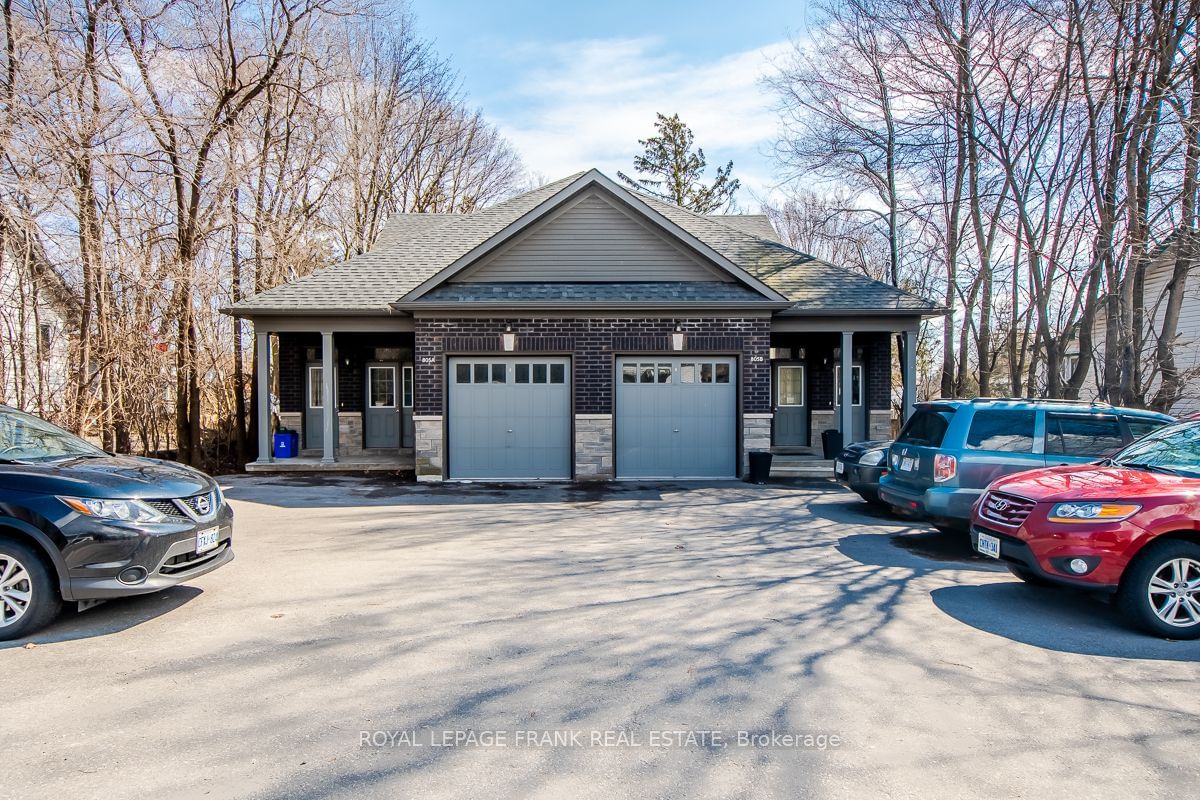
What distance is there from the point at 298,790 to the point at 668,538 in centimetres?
608

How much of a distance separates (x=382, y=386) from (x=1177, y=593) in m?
16.2

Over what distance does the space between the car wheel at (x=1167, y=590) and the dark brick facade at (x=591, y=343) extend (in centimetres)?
917

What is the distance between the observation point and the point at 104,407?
557 inches

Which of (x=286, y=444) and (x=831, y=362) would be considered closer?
(x=286, y=444)

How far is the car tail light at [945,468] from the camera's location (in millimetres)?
8156

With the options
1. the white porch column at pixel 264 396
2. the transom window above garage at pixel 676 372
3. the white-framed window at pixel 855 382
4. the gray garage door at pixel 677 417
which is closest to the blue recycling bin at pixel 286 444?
the white porch column at pixel 264 396

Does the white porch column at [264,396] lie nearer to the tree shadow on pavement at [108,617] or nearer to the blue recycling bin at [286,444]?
the blue recycling bin at [286,444]

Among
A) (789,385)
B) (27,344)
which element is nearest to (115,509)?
(27,344)

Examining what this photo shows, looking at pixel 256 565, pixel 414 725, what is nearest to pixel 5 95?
pixel 256 565

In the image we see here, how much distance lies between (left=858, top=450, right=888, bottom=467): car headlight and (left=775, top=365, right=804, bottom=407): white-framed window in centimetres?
759

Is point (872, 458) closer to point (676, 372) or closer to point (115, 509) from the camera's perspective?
point (676, 372)

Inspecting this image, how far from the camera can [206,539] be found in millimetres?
5668

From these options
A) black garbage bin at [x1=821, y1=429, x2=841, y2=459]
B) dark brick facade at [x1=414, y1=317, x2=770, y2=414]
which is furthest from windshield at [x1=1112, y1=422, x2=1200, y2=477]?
black garbage bin at [x1=821, y1=429, x2=841, y2=459]

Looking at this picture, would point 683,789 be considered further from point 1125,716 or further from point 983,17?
point 983,17
